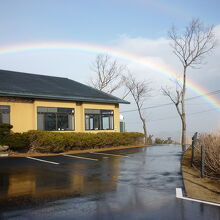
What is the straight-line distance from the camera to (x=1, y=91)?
19281mm

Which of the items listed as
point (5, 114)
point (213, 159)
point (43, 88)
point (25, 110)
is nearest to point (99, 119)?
point (43, 88)

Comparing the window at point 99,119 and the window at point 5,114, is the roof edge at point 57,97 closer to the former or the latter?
the window at point 5,114

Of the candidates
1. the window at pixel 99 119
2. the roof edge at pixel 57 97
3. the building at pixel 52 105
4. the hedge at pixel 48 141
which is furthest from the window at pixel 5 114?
the window at pixel 99 119

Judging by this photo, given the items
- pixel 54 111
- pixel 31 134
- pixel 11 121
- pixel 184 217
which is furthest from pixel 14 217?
pixel 54 111

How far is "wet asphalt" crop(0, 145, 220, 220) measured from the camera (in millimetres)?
6570

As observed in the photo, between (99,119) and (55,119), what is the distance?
14.7ft

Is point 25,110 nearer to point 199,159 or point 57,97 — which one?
point 57,97

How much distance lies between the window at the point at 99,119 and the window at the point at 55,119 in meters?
1.67

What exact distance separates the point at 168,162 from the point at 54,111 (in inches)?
410

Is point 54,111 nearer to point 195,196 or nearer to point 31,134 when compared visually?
point 31,134

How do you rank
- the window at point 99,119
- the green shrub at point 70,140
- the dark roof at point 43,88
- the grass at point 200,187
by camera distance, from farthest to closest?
1. the window at point 99,119
2. the dark roof at point 43,88
3. the green shrub at point 70,140
4. the grass at point 200,187

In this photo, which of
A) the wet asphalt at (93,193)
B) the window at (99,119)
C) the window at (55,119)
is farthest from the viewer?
the window at (99,119)

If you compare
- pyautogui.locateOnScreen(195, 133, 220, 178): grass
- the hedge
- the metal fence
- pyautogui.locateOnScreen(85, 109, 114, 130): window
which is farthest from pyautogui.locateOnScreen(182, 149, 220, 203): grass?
pyautogui.locateOnScreen(85, 109, 114, 130): window

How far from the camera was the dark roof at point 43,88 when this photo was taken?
20.7 m
